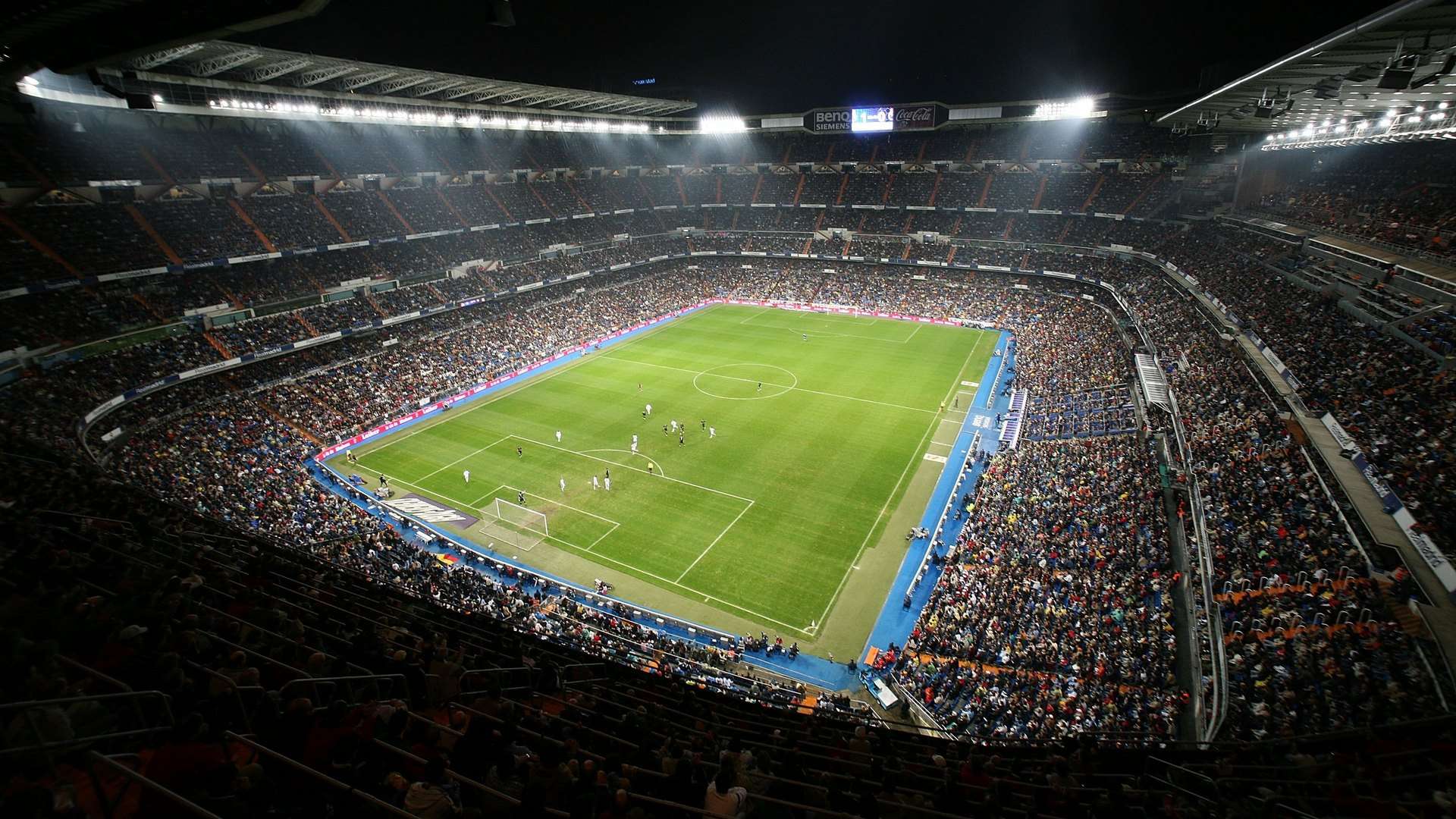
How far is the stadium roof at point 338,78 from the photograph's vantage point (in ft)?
108

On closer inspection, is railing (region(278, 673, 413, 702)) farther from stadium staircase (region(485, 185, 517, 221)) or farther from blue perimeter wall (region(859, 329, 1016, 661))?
stadium staircase (region(485, 185, 517, 221))

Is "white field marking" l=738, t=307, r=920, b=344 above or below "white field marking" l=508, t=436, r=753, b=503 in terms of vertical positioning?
above

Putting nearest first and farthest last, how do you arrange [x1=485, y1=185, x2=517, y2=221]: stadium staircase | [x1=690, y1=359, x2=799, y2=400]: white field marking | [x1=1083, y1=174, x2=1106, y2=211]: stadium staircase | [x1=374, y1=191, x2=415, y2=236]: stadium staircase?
[x1=690, y1=359, x2=799, y2=400]: white field marking → [x1=374, y1=191, x2=415, y2=236]: stadium staircase → [x1=1083, y1=174, x2=1106, y2=211]: stadium staircase → [x1=485, y1=185, x2=517, y2=221]: stadium staircase

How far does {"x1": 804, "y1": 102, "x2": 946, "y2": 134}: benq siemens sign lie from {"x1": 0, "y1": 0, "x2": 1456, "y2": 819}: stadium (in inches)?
11.6

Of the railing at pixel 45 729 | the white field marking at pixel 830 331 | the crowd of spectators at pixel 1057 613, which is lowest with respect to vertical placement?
the crowd of spectators at pixel 1057 613

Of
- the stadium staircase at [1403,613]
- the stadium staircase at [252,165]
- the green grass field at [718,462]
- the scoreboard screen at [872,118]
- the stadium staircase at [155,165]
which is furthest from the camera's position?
the scoreboard screen at [872,118]

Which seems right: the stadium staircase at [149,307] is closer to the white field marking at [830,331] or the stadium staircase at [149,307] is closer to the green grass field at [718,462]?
the green grass field at [718,462]

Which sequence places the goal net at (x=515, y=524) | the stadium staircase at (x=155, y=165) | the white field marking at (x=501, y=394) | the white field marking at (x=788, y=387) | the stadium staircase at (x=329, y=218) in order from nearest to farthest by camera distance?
1. the goal net at (x=515, y=524)
2. the white field marking at (x=501, y=394)
3. the white field marking at (x=788, y=387)
4. the stadium staircase at (x=155, y=165)
5. the stadium staircase at (x=329, y=218)

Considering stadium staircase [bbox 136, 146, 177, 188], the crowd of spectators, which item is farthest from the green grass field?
stadium staircase [bbox 136, 146, 177, 188]

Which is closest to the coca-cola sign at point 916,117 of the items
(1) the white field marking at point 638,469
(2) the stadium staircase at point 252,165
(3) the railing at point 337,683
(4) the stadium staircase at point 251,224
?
(1) the white field marking at point 638,469

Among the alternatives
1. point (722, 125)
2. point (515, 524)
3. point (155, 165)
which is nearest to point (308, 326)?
point (155, 165)

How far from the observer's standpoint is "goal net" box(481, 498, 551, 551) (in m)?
28.0

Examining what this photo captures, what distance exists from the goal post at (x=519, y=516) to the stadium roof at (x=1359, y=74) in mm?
30999

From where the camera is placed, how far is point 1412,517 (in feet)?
48.5
